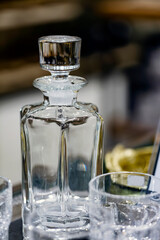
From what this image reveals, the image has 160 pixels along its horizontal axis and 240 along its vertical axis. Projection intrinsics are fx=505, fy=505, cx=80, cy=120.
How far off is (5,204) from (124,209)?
109 mm

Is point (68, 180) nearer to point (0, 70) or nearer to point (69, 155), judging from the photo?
point (69, 155)

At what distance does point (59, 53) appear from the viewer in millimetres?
472

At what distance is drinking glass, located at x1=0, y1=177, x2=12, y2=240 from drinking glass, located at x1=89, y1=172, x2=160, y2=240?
0.07 metres

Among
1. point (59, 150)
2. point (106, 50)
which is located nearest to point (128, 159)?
point (59, 150)

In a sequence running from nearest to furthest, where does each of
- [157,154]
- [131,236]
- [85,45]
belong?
1. [131,236]
2. [157,154]
3. [85,45]

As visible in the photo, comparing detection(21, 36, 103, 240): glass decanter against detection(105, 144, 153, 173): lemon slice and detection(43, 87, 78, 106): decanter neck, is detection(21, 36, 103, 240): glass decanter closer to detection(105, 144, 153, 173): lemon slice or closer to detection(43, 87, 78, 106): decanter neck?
detection(43, 87, 78, 106): decanter neck

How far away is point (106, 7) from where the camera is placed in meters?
2.22

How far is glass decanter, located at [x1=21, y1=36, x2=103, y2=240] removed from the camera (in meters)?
0.48

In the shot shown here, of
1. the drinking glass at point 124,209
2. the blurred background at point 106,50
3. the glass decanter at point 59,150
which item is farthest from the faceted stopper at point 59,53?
the blurred background at point 106,50

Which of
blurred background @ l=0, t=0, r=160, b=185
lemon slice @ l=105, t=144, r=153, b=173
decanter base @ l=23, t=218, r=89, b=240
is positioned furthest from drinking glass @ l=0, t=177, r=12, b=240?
blurred background @ l=0, t=0, r=160, b=185

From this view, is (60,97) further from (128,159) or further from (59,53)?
(128,159)

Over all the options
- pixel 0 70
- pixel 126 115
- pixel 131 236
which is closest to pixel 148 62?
pixel 126 115

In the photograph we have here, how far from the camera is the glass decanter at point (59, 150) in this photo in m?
0.48

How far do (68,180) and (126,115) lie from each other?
1713mm
